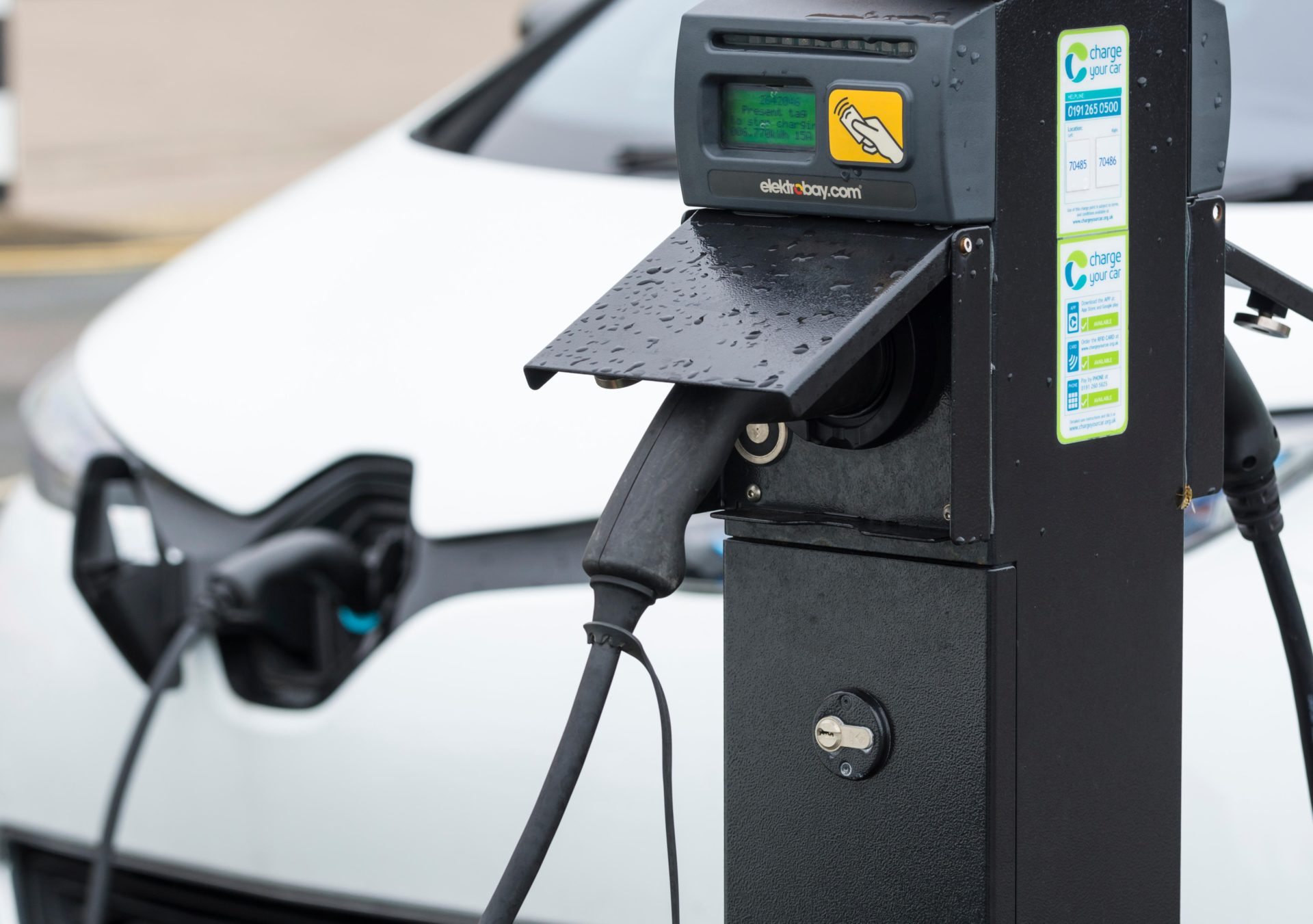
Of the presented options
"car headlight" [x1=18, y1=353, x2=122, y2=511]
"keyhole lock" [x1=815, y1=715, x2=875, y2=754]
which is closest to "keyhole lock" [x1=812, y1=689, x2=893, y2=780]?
"keyhole lock" [x1=815, y1=715, x2=875, y2=754]

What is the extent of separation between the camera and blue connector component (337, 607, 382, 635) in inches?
93.5

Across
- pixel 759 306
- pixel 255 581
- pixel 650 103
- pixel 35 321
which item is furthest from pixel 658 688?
pixel 35 321

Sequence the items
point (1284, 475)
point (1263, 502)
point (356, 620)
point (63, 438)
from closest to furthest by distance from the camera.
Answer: point (1263, 502)
point (1284, 475)
point (356, 620)
point (63, 438)

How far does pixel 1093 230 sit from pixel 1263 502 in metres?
0.35

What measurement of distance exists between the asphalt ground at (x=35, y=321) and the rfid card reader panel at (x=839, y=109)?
4.48m

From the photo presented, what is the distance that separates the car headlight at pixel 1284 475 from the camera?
2014 millimetres

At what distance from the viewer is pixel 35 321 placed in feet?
A: 24.7

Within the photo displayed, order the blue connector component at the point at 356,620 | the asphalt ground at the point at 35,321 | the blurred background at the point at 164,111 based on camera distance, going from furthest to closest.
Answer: the blurred background at the point at 164,111 < the asphalt ground at the point at 35,321 < the blue connector component at the point at 356,620

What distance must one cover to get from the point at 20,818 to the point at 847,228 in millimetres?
1700

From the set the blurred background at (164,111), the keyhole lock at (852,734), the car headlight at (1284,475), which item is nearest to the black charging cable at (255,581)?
the car headlight at (1284,475)

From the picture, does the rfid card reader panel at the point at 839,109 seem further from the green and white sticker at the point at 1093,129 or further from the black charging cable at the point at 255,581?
the black charging cable at the point at 255,581

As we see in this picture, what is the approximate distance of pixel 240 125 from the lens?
476 inches

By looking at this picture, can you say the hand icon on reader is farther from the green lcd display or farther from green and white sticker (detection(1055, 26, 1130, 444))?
green and white sticker (detection(1055, 26, 1130, 444))

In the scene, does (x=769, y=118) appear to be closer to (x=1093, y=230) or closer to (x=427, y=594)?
(x=1093, y=230)
